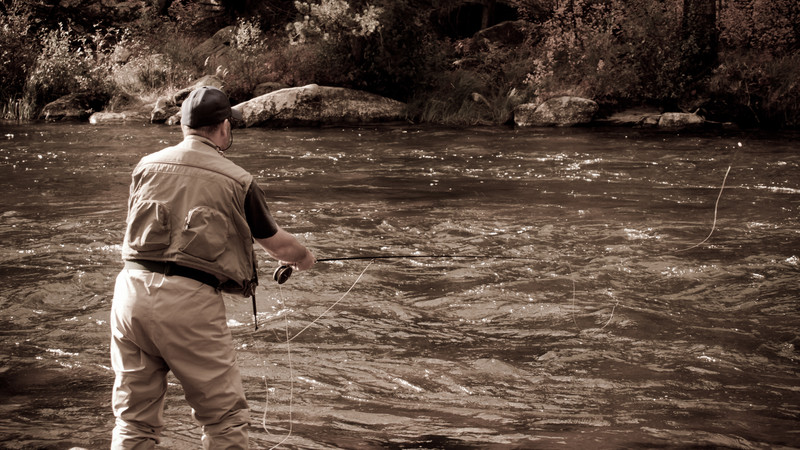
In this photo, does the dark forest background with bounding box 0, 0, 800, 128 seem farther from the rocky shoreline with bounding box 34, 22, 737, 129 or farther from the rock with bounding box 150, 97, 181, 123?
the rock with bounding box 150, 97, 181, 123

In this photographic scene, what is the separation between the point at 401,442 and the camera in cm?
412

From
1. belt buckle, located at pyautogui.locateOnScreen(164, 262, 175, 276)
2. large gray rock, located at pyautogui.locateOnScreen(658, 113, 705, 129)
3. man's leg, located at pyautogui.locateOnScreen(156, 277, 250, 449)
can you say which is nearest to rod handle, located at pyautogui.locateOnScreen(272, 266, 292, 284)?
man's leg, located at pyautogui.locateOnScreen(156, 277, 250, 449)

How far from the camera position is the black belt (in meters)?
3.34

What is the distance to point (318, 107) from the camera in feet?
66.1

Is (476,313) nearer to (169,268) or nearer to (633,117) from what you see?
(169,268)

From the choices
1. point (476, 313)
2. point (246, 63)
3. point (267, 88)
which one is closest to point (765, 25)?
point (267, 88)

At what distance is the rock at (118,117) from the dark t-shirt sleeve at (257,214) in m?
18.9

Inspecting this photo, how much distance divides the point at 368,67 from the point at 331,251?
13637 millimetres

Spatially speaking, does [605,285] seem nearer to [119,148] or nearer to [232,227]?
[232,227]

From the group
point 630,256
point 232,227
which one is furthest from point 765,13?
point 232,227

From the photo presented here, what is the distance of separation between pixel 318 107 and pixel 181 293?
56.3 ft

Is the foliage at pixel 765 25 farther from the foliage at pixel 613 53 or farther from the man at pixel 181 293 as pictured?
the man at pixel 181 293

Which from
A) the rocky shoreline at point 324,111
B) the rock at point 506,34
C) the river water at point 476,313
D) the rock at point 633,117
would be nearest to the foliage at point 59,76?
the rocky shoreline at point 324,111

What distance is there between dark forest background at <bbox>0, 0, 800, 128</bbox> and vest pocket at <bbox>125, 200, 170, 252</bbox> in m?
16.9
